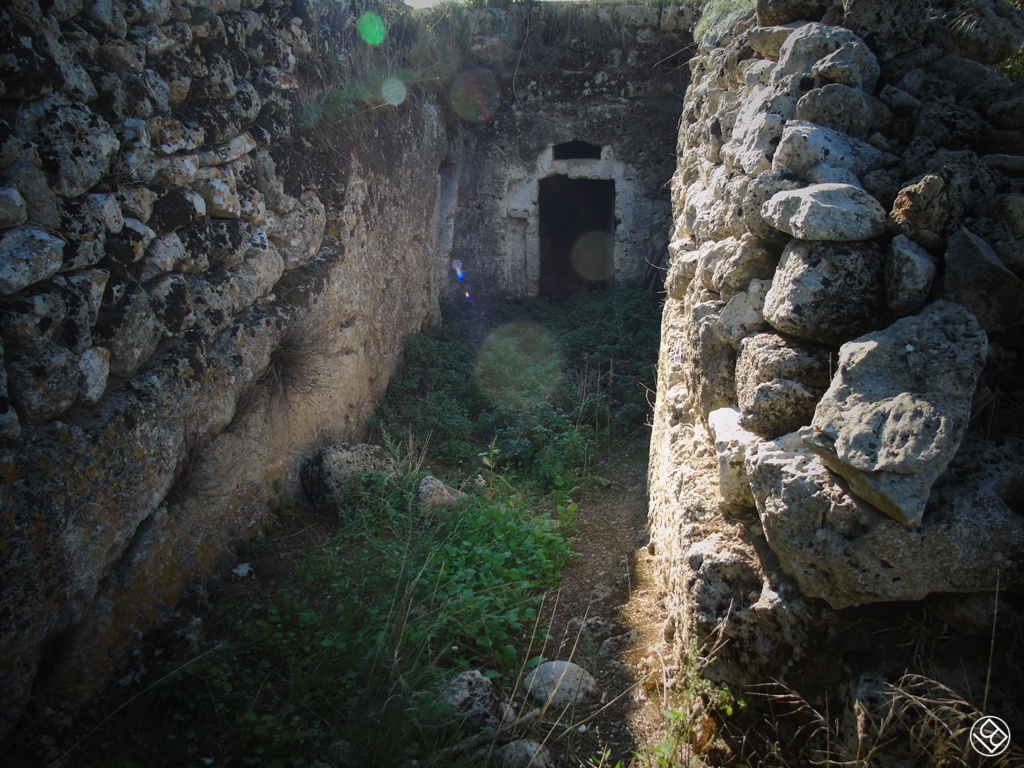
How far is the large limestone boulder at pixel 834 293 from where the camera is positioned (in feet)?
6.85

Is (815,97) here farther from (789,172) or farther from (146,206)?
(146,206)

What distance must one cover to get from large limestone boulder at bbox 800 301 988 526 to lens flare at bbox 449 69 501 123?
6565mm

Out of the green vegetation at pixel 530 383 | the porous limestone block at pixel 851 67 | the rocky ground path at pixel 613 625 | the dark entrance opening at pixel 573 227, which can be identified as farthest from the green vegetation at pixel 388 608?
the dark entrance opening at pixel 573 227

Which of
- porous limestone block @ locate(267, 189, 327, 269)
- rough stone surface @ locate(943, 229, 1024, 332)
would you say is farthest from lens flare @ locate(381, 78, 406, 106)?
rough stone surface @ locate(943, 229, 1024, 332)

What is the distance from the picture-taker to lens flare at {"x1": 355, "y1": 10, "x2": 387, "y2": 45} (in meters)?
5.35

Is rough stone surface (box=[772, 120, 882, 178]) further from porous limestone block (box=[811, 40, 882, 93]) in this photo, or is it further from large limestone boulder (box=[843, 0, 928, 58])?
large limestone boulder (box=[843, 0, 928, 58])

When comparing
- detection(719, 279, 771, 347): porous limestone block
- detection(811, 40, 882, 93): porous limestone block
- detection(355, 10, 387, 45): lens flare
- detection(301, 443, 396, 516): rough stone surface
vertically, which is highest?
detection(355, 10, 387, 45): lens flare

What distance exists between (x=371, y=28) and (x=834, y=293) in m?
4.78

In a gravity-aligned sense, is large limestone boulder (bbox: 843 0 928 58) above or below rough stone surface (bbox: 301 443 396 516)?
above

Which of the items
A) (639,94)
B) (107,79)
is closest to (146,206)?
(107,79)

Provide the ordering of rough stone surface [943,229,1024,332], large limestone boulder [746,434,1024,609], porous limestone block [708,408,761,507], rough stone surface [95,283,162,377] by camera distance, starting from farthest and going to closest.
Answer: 1. rough stone surface [95,283,162,377]
2. porous limestone block [708,408,761,507]
3. rough stone surface [943,229,1024,332]
4. large limestone boulder [746,434,1024,609]

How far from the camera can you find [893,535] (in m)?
1.71

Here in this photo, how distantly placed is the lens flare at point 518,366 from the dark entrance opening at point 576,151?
227 cm

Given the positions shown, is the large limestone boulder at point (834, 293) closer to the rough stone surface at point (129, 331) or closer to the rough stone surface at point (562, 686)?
the rough stone surface at point (562, 686)
